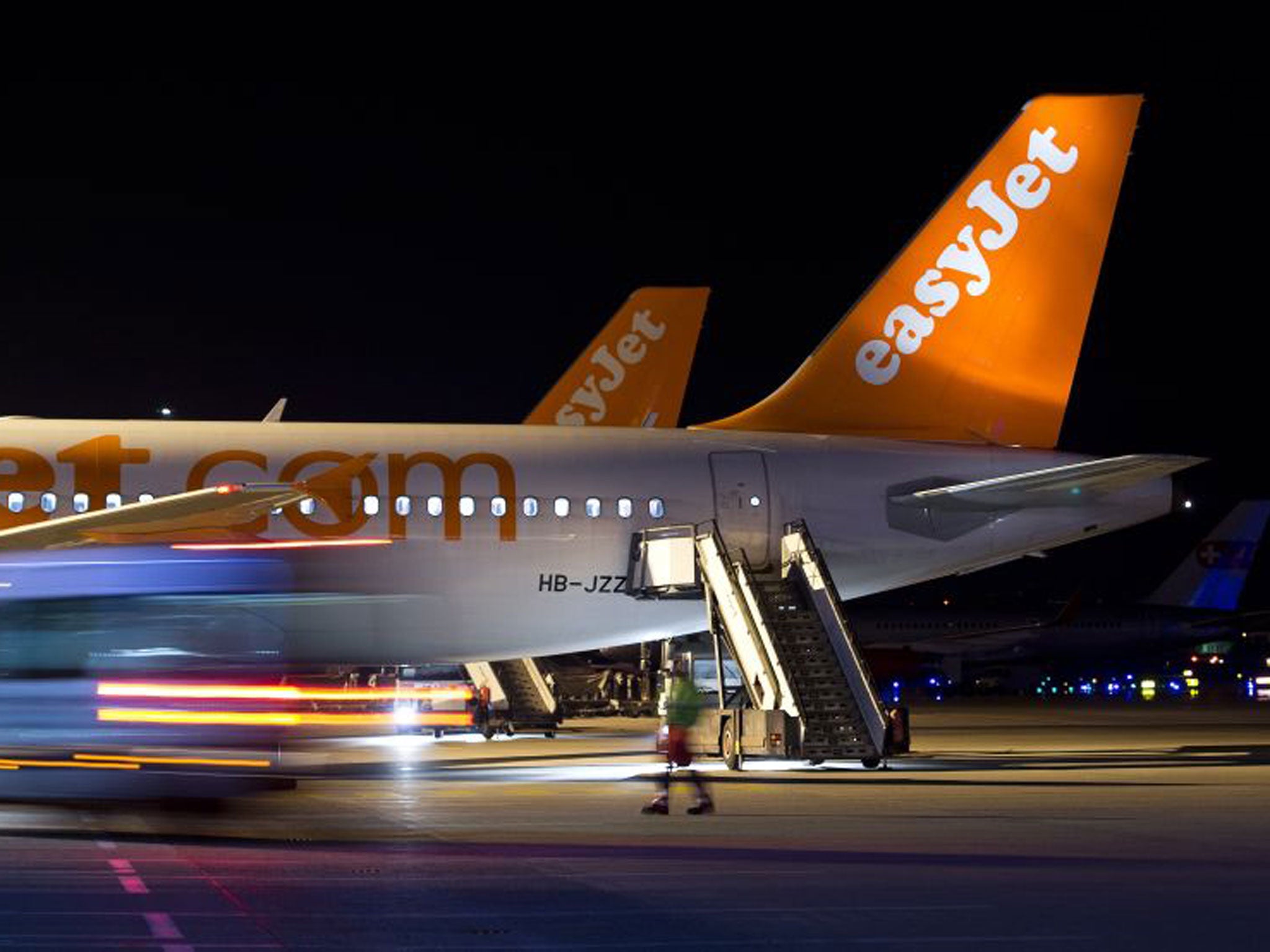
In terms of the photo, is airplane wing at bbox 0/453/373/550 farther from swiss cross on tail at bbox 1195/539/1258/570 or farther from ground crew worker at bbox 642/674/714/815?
swiss cross on tail at bbox 1195/539/1258/570

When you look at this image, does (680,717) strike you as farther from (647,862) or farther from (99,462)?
(99,462)

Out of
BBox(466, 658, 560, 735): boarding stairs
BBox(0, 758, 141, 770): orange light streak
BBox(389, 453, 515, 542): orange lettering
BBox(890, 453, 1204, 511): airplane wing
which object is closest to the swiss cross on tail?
BBox(466, 658, 560, 735): boarding stairs

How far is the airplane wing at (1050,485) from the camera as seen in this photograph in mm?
30266

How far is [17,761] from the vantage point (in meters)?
18.8

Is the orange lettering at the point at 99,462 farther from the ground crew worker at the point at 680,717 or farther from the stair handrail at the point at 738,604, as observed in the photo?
the ground crew worker at the point at 680,717

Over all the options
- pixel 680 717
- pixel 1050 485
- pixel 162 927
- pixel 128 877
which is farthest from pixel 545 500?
pixel 162 927

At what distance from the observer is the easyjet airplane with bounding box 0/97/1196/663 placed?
102 feet

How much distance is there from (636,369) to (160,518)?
25.7 meters

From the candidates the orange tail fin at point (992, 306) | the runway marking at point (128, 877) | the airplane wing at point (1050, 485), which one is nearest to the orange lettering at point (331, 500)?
the orange tail fin at point (992, 306)

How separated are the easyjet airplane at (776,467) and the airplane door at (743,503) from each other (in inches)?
1.2

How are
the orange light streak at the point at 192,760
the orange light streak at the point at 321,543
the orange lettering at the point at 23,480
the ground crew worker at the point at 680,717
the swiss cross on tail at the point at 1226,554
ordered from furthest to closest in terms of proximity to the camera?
the swiss cross on tail at the point at 1226,554 → the orange lettering at the point at 23,480 → the orange light streak at the point at 321,543 → the ground crew worker at the point at 680,717 → the orange light streak at the point at 192,760

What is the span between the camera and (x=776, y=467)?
33.0 meters

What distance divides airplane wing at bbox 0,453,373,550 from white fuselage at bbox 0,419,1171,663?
2.38 metres

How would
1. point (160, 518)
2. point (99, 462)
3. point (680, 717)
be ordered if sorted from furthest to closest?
point (99, 462), point (160, 518), point (680, 717)
